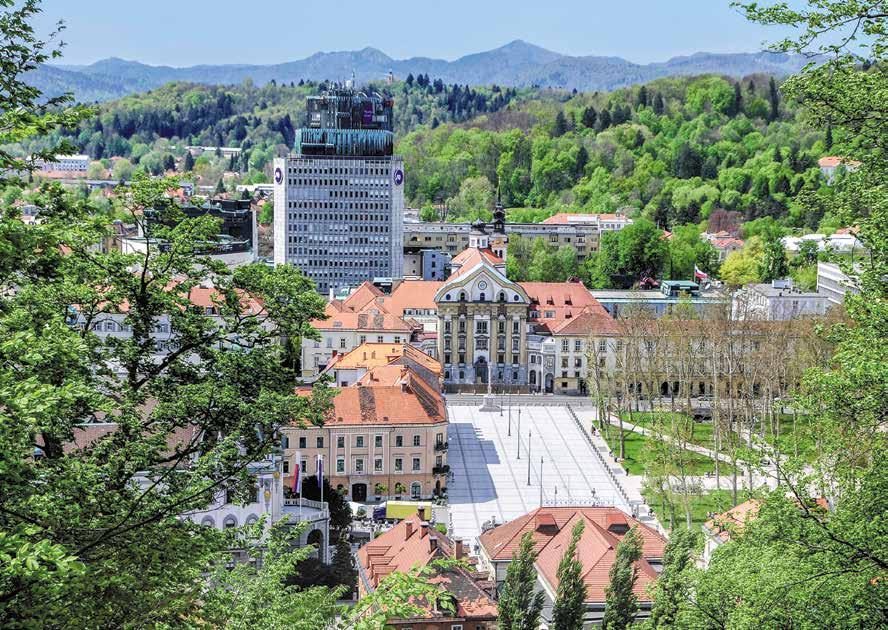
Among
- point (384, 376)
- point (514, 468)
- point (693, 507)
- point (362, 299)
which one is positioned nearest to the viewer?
point (693, 507)

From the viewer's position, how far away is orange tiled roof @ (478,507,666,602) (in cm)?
4556

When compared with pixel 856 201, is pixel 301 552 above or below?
below

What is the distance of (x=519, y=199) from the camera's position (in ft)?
614

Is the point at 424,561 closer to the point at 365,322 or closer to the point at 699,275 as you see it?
the point at 365,322

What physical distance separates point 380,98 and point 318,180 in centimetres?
1292

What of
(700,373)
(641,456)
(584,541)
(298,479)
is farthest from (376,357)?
(584,541)

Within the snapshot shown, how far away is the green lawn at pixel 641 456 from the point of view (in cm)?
6875

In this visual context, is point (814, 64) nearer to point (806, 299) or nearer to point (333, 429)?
point (333, 429)

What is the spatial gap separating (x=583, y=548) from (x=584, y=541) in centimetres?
57

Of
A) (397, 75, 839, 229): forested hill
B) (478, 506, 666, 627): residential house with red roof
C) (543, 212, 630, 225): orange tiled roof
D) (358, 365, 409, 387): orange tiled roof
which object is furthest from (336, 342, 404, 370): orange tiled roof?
(397, 75, 839, 229): forested hill

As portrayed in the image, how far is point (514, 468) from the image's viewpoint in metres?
71.4

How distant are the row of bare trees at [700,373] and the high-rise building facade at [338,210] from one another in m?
31.2

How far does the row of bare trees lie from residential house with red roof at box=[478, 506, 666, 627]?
17.6m

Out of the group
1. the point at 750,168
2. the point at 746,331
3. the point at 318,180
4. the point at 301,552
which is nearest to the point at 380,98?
the point at 318,180
